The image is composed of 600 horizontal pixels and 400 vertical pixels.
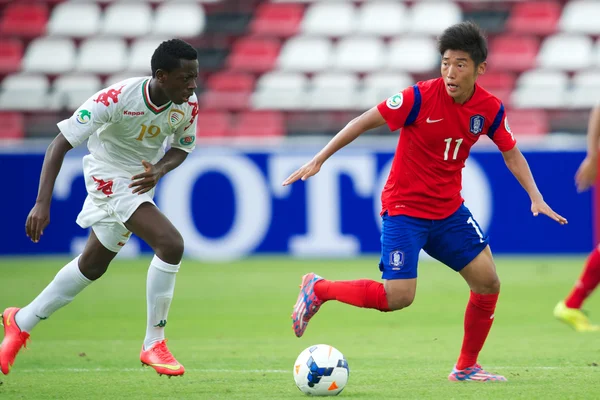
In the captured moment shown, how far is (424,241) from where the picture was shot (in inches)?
226

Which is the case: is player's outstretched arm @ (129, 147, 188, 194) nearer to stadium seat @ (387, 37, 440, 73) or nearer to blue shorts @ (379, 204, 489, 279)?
blue shorts @ (379, 204, 489, 279)

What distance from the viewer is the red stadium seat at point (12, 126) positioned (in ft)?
51.0

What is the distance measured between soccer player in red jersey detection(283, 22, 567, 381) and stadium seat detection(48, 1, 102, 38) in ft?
44.9

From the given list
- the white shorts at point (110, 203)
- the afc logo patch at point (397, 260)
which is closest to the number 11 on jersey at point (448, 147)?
the afc logo patch at point (397, 260)

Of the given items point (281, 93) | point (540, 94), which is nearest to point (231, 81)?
point (281, 93)

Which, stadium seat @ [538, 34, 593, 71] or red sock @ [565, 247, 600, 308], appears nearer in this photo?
red sock @ [565, 247, 600, 308]

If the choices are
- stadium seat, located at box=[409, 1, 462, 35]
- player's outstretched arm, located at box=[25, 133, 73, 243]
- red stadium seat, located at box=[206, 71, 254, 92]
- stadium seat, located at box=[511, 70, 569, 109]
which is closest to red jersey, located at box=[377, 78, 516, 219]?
player's outstretched arm, located at box=[25, 133, 73, 243]

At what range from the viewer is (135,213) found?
5984 mm

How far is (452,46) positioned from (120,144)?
2.22m

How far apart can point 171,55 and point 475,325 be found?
2474 mm

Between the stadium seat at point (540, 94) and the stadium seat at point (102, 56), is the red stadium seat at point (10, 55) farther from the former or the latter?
the stadium seat at point (540, 94)

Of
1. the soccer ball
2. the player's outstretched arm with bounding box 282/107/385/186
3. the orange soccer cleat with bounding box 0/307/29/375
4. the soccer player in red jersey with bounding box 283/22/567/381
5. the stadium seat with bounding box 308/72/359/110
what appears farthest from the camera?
the stadium seat with bounding box 308/72/359/110

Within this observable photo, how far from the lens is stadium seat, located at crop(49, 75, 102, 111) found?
15211 mm

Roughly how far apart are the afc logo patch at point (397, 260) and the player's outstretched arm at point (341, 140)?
0.69 metres
